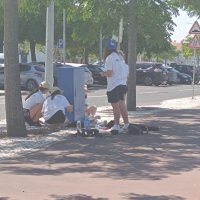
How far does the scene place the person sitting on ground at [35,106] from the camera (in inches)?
533

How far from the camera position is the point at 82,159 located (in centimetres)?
911

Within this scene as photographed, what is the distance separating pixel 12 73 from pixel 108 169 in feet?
13.0

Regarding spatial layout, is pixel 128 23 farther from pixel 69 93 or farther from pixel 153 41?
pixel 69 93

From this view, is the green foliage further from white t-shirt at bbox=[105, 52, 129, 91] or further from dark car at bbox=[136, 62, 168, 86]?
dark car at bbox=[136, 62, 168, 86]

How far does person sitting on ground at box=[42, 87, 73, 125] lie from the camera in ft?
40.7

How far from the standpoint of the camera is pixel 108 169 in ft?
27.3

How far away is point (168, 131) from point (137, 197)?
20.1ft

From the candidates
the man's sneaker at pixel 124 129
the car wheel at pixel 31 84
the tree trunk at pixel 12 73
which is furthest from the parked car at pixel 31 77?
the tree trunk at pixel 12 73

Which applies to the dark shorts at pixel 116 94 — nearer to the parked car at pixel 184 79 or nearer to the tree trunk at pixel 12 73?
the tree trunk at pixel 12 73

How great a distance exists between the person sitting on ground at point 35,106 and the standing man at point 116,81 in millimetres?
2059

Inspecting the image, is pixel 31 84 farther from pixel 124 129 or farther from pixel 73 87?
pixel 124 129

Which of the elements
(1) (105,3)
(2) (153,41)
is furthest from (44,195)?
(2) (153,41)

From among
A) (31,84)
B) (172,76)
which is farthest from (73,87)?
(172,76)

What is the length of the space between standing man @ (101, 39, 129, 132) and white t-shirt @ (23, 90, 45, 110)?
222 cm
